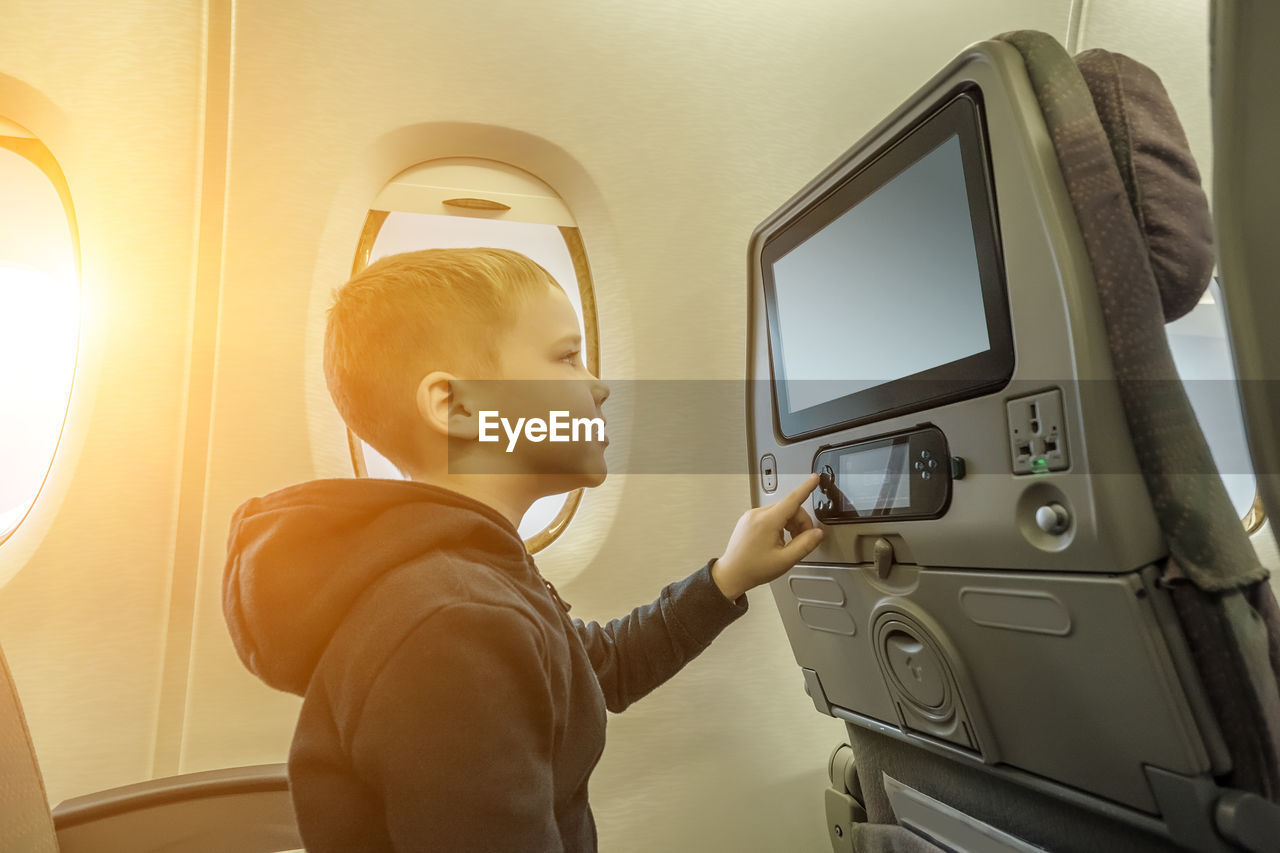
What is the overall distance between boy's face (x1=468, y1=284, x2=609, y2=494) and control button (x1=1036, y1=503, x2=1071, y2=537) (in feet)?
1.99

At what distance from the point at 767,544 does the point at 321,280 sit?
1156mm

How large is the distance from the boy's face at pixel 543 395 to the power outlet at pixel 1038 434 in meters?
0.57

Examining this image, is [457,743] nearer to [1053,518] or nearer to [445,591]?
[445,591]

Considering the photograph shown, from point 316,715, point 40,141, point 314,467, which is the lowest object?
point 316,715

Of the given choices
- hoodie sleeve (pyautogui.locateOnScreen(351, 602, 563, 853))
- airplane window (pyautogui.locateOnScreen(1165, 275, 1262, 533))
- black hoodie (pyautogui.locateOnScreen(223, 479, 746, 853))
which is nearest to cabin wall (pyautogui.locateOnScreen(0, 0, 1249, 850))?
black hoodie (pyautogui.locateOnScreen(223, 479, 746, 853))

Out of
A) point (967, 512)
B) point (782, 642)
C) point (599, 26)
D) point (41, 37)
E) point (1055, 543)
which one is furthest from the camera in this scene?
point (782, 642)

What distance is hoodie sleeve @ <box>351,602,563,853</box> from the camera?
0.75 metres

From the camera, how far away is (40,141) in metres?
1.66

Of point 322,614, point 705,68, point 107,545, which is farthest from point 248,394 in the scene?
point 705,68

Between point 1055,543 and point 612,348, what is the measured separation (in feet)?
3.97

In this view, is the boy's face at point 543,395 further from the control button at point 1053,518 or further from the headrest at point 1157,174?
the headrest at point 1157,174

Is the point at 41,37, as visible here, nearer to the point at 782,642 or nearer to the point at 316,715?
the point at 316,715

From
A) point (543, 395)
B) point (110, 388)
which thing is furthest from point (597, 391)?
point (110, 388)

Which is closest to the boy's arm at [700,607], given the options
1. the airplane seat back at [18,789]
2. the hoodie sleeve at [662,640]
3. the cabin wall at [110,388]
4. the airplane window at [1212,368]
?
the hoodie sleeve at [662,640]
